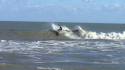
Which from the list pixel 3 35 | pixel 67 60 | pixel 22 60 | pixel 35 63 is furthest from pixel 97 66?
pixel 3 35

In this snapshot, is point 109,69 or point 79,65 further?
point 79,65

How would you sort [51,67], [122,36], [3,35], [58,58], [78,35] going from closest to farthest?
1. [51,67]
2. [58,58]
3. [3,35]
4. [78,35]
5. [122,36]

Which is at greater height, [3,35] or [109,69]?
[3,35]

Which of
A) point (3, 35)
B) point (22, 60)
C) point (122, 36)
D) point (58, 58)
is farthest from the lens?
point (122, 36)

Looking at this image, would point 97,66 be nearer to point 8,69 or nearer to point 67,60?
point 67,60

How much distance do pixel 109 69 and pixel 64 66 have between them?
7.63 ft

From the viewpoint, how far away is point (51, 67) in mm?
14445

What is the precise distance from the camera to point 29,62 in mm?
15789

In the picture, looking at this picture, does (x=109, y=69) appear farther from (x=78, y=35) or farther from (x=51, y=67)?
(x=78, y=35)

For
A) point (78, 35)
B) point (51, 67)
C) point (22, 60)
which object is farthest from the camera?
point (78, 35)

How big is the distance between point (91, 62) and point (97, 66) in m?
1.33

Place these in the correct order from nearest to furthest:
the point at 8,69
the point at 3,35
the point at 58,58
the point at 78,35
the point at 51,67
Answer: the point at 8,69 < the point at 51,67 < the point at 58,58 < the point at 3,35 < the point at 78,35

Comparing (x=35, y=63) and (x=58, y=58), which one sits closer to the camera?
(x=35, y=63)

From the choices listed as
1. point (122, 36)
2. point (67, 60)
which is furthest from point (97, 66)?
point (122, 36)
